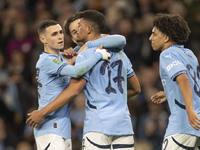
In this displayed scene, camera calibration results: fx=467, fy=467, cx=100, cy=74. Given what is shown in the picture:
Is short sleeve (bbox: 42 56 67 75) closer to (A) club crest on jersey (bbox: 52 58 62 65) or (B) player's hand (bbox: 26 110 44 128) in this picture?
(A) club crest on jersey (bbox: 52 58 62 65)

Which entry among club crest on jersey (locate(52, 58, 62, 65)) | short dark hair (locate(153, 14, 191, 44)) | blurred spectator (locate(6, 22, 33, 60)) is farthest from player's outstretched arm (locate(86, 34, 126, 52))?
blurred spectator (locate(6, 22, 33, 60))

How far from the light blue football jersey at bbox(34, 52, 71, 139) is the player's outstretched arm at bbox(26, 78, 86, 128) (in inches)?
5.2

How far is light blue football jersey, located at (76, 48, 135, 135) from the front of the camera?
514cm

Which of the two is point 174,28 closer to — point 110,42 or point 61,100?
point 110,42

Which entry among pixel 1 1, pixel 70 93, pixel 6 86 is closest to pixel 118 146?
pixel 70 93

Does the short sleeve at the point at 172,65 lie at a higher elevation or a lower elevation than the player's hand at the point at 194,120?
higher

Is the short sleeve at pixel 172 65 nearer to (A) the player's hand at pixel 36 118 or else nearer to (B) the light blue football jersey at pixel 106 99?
(B) the light blue football jersey at pixel 106 99

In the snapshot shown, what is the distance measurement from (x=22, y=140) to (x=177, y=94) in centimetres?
530

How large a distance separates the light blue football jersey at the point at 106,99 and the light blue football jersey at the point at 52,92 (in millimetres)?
403

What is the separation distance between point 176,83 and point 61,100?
4.31 feet

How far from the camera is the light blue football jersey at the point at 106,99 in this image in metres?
5.14

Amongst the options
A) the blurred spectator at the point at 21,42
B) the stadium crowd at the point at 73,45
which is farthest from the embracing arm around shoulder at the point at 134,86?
the blurred spectator at the point at 21,42

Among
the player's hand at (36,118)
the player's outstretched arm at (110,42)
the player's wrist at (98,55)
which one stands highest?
the player's outstretched arm at (110,42)

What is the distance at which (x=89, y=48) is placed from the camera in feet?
17.9
